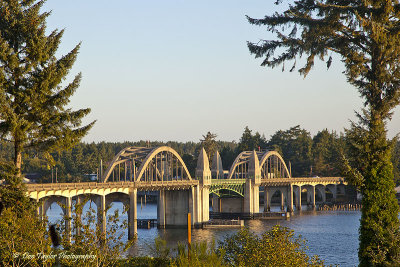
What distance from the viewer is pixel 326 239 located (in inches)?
3895

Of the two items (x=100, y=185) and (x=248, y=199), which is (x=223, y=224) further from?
(x=100, y=185)

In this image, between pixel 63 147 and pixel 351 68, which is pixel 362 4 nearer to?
pixel 351 68

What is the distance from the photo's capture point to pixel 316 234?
106m

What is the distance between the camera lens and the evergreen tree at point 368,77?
29.4 m

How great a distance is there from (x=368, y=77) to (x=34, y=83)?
20478 mm

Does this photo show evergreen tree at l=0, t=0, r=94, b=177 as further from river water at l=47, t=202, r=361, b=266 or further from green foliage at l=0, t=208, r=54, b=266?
river water at l=47, t=202, r=361, b=266

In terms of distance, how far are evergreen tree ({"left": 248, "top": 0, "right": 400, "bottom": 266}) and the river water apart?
144ft

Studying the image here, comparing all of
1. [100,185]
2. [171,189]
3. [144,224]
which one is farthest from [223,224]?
[100,185]

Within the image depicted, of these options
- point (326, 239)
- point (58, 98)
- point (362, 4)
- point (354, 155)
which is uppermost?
point (362, 4)

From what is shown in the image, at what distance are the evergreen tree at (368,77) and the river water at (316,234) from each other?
4388 centimetres

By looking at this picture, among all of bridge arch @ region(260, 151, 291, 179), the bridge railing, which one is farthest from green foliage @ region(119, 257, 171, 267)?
bridge arch @ region(260, 151, 291, 179)

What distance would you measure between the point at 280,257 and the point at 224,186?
108 metres

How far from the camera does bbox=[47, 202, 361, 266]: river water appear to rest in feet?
269

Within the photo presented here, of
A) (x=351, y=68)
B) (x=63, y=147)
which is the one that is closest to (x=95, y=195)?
(x=63, y=147)
